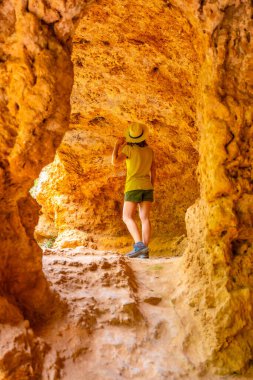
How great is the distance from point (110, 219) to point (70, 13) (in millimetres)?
4455

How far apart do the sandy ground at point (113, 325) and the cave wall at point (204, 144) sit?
0.18 meters

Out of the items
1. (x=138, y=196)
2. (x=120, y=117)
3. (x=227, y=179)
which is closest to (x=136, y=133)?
(x=138, y=196)

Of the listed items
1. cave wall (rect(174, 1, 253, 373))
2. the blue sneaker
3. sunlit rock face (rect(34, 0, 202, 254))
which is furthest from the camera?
the blue sneaker

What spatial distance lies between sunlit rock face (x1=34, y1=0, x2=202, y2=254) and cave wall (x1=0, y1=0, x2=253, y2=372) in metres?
0.44

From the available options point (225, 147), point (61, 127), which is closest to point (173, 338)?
point (225, 147)

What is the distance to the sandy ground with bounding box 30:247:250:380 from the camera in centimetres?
207

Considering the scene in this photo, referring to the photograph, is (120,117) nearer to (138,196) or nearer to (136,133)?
(136,133)

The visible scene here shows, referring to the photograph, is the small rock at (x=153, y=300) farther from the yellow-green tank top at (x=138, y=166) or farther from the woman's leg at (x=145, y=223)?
the yellow-green tank top at (x=138, y=166)

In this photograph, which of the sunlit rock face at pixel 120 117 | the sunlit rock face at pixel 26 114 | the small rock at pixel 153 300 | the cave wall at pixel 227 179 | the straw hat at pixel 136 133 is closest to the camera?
the sunlit rock face at pixel 26 114

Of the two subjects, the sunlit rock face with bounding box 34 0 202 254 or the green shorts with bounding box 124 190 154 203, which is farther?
the green shorts with bounding box 124 190 154 203

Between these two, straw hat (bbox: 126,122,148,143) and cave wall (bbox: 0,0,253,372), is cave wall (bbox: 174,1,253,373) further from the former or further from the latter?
straw hat (bbox: 126,122,148,143)

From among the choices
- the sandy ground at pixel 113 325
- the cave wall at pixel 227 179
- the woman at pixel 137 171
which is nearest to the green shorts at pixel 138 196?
the woman at pixel 137 171

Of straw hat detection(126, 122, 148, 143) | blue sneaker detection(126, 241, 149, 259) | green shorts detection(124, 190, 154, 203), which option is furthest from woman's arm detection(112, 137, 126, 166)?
blue sneaker detection(126, 241, 149, 259)

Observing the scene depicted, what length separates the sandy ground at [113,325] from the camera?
6.79 feet
